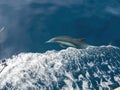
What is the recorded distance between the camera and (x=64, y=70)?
7.20 m

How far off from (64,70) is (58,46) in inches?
26.5

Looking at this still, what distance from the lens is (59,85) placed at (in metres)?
6.98

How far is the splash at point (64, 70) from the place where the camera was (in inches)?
273

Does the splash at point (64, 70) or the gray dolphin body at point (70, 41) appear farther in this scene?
the gray dolphin body at point (70, 41)

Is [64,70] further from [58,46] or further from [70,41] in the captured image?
[58,46]

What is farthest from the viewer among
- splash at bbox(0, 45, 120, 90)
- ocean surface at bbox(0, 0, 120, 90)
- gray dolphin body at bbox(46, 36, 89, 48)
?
gray dolphin body at bbox(46, 36, 89, 48)

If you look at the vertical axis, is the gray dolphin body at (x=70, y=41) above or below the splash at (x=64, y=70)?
above

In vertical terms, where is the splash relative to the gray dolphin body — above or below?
below

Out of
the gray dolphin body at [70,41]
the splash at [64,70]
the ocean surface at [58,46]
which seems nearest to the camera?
the splash at [64,70]

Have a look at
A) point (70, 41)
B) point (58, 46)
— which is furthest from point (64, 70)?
A: point (58, 46)

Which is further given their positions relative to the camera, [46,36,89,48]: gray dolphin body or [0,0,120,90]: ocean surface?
[46,36,89,48]: gray dolphin body

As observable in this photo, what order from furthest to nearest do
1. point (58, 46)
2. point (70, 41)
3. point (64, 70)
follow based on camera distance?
point (58, 46)
point (70, 41)
point (64, 70)

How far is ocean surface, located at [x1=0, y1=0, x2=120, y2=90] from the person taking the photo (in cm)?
704

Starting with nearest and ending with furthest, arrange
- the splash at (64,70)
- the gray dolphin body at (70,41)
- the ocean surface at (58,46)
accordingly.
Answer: the splash at (64,70), the ocean surface at (58,46), the gray dolphin body at (70,41)
